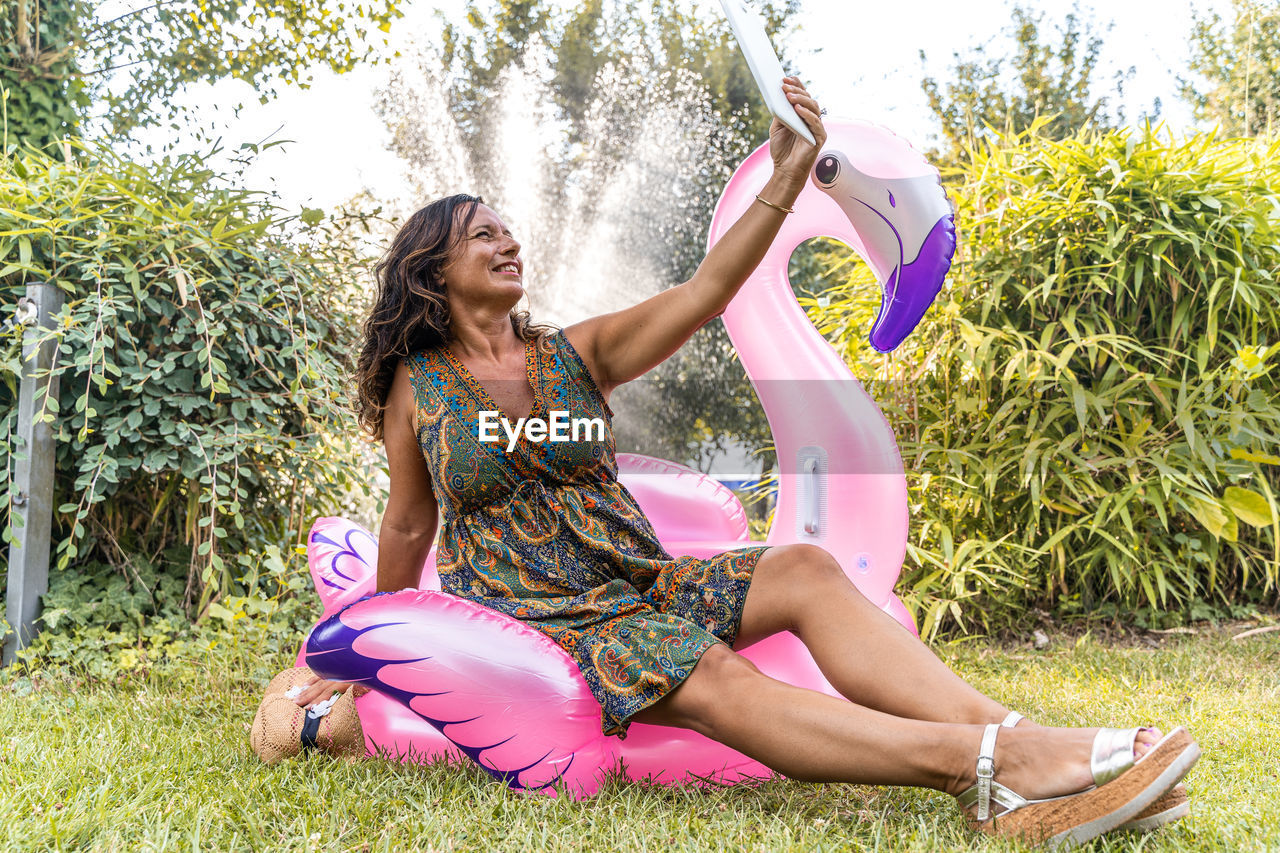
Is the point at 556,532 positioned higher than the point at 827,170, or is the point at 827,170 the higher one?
the point at 827,170

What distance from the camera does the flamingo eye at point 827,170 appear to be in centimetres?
212

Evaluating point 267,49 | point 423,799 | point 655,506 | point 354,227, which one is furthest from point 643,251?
point 423,799

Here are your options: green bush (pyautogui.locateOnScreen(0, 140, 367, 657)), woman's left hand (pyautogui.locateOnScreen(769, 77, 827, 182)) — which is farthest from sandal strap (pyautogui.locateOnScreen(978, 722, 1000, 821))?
green bush (pyautogui.locateOnScreen(0, 140, 367, 657))

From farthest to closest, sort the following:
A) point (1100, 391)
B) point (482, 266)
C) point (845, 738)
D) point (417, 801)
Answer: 1. point (1100, 391)
2. point (482, 266)
3. point (417, 801)
4. point (845, 738)

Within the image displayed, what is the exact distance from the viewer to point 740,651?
6.45ft

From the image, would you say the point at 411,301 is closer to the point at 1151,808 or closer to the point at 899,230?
the point at 899,230

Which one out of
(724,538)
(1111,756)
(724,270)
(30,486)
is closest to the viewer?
(1111,756)

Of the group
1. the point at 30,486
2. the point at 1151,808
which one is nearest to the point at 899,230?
the point at 1151,808

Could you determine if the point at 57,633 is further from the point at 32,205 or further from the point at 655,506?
the point at 655,506

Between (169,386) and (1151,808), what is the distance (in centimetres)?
287

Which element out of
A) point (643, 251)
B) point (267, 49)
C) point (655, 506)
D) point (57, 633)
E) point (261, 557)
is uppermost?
point (267, 49)

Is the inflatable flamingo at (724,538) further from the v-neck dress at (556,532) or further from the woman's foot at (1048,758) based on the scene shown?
the woman's foot at (1048,758)

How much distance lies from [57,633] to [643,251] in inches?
309

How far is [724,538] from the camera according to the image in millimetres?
2432
